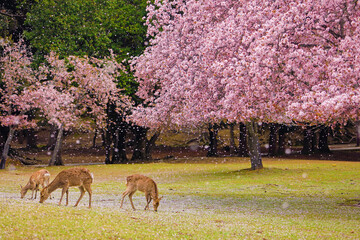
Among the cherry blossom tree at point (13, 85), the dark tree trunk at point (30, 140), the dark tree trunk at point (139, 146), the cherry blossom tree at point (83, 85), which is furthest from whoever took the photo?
the dark tree trunk at point (30, 140)

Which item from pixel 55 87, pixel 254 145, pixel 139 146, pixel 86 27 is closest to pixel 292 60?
pixel 254 145

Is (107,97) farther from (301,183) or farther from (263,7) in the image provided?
(263,7)

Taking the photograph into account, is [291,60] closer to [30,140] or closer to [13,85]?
[13,85]

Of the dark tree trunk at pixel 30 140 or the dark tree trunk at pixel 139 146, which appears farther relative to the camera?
the dark tree trunk at pixel 30 140

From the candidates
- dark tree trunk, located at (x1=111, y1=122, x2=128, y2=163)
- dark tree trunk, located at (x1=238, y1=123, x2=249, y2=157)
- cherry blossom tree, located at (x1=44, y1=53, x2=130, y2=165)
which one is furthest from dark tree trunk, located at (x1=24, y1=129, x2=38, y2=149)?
dark tree trunk, located at (x1=238, y1=123, x2=249, y2=157)

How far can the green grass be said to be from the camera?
12539 mm

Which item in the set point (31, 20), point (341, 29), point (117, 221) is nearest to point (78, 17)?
point (31, 20)

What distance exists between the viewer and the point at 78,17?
170 feet

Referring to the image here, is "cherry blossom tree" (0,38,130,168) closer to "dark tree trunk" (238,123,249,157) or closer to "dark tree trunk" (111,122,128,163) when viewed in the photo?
"dark tree trunk" (111,122,128,163)

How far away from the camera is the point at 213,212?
62.8 ft

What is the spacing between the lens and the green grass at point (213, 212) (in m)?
12.5

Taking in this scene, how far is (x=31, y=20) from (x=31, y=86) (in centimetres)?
831

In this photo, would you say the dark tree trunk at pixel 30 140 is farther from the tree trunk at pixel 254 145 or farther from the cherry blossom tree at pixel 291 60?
the cherry blossom tree at pixel 291 60

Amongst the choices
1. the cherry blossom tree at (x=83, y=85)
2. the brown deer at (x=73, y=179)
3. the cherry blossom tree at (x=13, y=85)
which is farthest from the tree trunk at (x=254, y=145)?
the brown deer at (x=73, y=179)
